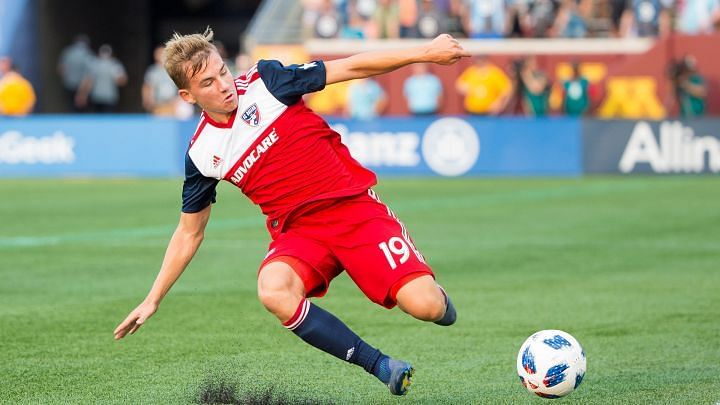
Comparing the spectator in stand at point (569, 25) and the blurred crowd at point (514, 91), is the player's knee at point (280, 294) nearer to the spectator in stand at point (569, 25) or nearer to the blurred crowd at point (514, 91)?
the blurred crowd at point (514, 91)

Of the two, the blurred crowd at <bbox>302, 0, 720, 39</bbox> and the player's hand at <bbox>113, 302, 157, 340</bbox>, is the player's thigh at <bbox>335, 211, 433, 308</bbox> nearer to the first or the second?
the player's hand at <bbox>113, 302, 157, 340</bbox>

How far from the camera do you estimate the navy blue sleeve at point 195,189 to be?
6340 mm

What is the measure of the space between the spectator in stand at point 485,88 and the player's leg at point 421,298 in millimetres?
19952

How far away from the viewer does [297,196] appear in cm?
625

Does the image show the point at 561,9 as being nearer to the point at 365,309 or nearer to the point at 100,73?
the point at 100,73

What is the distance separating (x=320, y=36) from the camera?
28.0 m

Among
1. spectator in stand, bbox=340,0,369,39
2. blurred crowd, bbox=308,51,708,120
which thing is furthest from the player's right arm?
spectator in stand, bbox=340,0,369,39

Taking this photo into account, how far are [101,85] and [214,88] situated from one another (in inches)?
1013

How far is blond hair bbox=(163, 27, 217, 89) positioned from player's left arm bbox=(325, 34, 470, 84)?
0.59 meters

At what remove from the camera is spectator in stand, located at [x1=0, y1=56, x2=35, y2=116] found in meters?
27.6

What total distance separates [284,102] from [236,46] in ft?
112

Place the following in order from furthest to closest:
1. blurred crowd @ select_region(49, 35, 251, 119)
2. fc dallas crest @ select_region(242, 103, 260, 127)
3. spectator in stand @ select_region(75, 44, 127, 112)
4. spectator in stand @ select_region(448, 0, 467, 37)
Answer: spectator in stand @ select_region(75, 44, 127, 112)
blurred crowd @ select_region(49, 35, 251, 119)
spectator in stand @ select_region(448, 0, 467, 37)
fc dallas crest @ select_region(242, 103, 260, 127)

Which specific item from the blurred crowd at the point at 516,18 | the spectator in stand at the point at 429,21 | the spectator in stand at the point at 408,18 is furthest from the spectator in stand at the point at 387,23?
the spectator in stand at the point at 429,21

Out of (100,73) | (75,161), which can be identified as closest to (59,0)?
(100,73)
